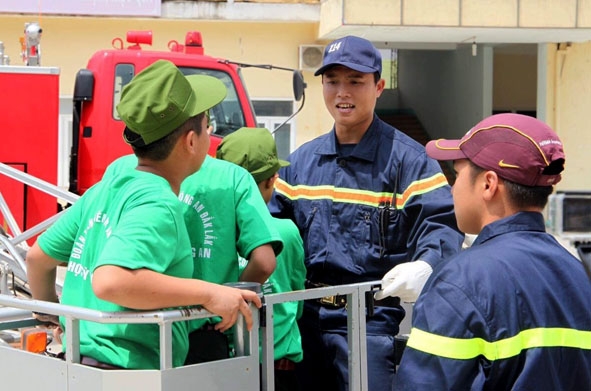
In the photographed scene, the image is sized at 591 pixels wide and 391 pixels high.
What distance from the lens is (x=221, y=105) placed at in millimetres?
7703

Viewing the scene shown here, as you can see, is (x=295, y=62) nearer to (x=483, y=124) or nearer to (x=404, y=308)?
(x=404, y=308)

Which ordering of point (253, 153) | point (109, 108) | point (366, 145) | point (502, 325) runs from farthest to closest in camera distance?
point (109, 108)
point (366, 145)
point (253, 153)
point (502, 325)

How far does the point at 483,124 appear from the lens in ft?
6.82

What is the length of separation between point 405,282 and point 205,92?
2.77 feet

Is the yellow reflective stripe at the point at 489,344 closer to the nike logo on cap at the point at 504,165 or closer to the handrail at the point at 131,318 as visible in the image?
the nike logo on cap at the point at 504,165

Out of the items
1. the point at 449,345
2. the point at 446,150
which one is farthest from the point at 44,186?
the point at 449,345

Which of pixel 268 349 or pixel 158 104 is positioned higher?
pixel 158 104

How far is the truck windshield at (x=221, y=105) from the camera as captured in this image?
24.9 ft

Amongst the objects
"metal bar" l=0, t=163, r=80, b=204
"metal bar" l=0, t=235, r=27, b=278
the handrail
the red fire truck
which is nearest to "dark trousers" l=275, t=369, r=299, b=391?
the handrail

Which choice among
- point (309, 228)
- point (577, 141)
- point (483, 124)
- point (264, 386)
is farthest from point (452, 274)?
point (577, 141)

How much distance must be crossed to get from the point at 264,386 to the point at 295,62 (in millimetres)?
14814

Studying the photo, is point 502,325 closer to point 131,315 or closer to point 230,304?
point 230,304

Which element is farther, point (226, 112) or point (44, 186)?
point (226, 112)

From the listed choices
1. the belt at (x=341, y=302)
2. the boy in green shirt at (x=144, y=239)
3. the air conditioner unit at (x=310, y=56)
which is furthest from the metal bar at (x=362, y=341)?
the air conditioner unit at (x=310, y=56)
